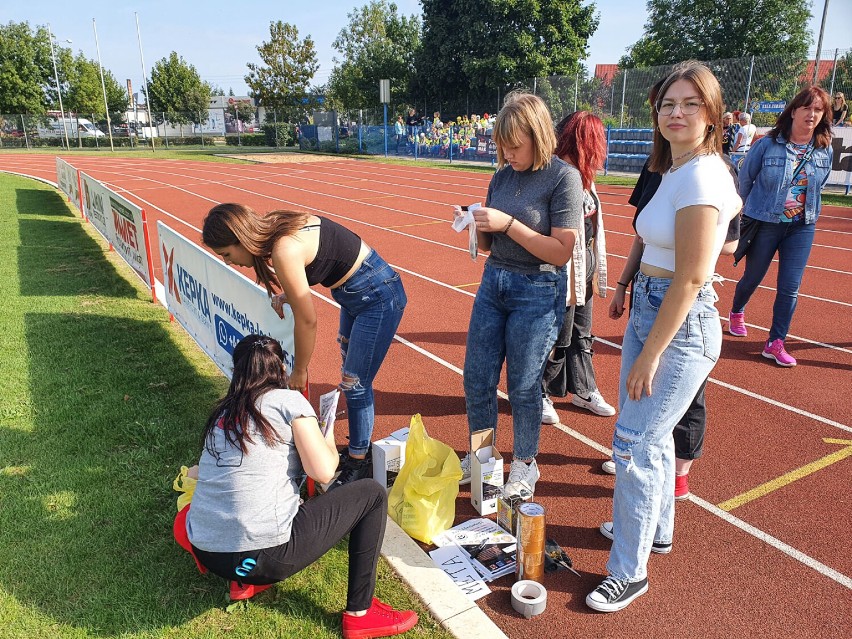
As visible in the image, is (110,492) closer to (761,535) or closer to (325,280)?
(325,280)

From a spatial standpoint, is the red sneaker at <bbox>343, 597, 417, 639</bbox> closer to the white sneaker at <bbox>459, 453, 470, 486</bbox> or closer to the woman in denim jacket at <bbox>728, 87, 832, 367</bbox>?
the white sneaker at <bbox>459, 453, 470, 486</bbox>

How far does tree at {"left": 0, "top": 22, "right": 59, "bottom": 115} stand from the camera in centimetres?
4644

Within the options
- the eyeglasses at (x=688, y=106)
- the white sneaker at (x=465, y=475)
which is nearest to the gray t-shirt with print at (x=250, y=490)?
the white sneaker at (x=465, y=475)

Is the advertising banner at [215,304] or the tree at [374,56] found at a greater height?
the tree at [374,56]

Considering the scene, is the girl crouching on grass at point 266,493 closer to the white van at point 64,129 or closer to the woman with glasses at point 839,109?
the woman with glasses at point 839,109

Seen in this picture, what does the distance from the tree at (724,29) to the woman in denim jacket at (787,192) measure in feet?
125

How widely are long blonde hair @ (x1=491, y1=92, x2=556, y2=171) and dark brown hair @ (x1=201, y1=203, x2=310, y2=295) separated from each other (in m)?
1.04

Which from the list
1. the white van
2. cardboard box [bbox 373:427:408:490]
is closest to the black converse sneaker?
cardboard box [bbox 373:427:408:490]

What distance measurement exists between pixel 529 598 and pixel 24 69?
5794 centimetres

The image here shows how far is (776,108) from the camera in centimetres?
1880

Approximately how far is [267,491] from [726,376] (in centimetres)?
405

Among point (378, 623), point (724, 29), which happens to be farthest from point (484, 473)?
point (724, 29)

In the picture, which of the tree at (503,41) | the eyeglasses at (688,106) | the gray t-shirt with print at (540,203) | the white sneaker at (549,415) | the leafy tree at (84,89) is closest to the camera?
the eyeglasses at (688,106)

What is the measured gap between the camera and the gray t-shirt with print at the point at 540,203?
9.59 feet
